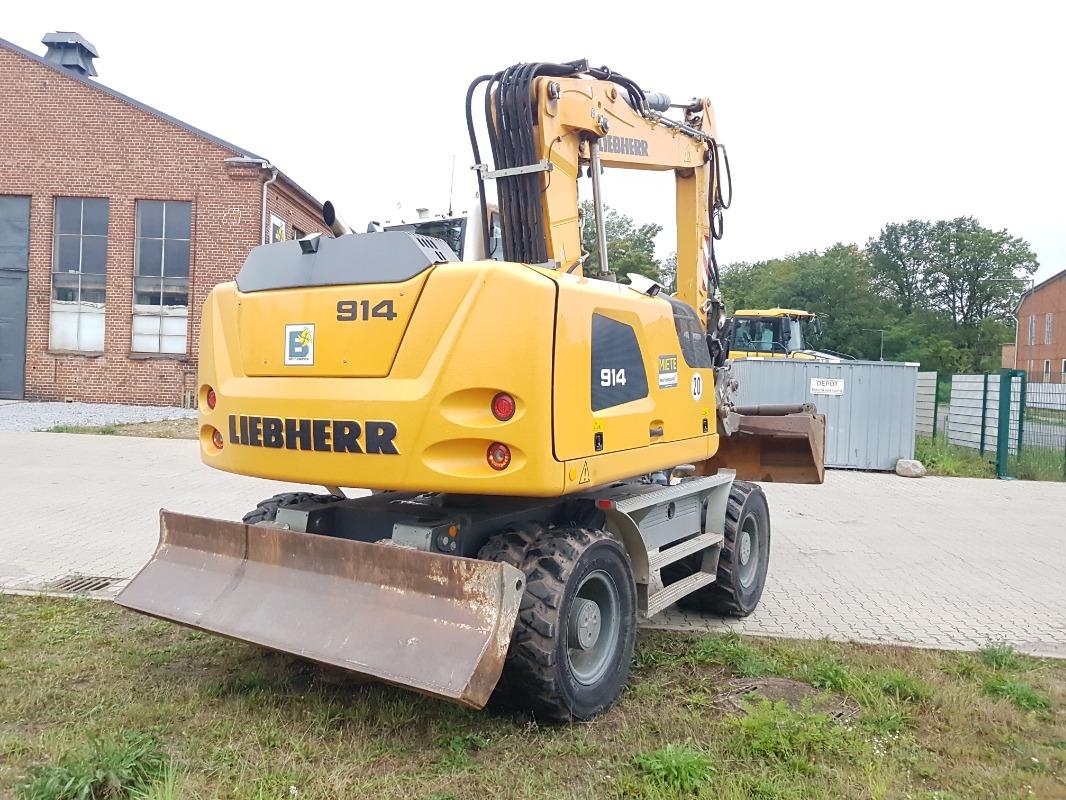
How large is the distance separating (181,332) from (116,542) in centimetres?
1342

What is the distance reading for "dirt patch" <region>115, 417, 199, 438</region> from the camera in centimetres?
1661

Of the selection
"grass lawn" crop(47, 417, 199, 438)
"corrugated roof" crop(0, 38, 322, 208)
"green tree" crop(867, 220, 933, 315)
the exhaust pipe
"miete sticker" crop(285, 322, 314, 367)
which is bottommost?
"grass lawn" crop(47, 417, 199, 438)

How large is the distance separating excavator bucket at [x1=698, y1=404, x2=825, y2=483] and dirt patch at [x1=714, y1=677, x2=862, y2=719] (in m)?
2.34

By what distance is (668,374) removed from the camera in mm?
4934

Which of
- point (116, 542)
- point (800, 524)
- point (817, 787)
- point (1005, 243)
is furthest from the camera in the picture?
point (1005, 243)

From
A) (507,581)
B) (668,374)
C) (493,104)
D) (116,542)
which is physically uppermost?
(493,104)

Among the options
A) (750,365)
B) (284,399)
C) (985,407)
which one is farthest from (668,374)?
(985,407)

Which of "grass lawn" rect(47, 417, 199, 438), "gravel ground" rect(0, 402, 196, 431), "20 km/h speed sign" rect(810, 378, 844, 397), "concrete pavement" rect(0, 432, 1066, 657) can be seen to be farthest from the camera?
"gravel ground" rect(0, 402, 196, 431)

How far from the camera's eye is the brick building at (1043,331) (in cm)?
5578

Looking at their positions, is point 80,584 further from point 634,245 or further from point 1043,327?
point 1043,327

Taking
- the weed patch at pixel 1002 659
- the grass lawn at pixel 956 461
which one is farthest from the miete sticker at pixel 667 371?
the grass lawn at pixel 956 461

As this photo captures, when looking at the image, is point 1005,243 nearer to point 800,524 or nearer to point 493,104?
point 800,524

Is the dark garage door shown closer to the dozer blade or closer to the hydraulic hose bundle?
the dozer blade

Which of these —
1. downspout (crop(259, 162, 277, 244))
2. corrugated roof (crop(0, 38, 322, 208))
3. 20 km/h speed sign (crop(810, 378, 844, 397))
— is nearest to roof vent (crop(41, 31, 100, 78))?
corrugated roof (crop(0, 38, 322, 208))
